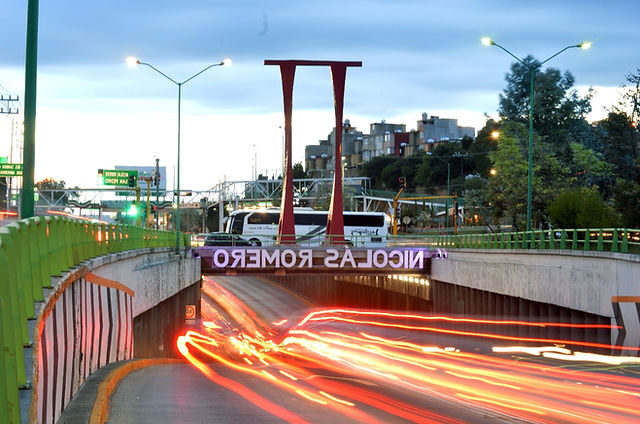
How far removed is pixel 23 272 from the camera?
10688 millimetres

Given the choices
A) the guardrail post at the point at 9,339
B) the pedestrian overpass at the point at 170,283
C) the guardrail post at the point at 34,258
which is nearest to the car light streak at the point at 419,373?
the pedestrian overpass at the point at 170,283

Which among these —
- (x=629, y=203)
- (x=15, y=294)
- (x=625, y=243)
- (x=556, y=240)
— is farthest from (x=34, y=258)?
(x=629, y=203)

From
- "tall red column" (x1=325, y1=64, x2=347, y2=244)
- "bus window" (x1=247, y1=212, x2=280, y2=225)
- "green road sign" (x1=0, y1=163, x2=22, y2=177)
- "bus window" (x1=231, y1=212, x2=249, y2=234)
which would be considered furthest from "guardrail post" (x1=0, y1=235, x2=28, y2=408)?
"bus window" (x1=247, y1=212, x2=280, y2=225)

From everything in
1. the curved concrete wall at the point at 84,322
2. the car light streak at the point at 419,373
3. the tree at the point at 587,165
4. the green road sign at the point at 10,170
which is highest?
the tree at the point at 587,165

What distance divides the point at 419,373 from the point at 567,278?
8.07 m

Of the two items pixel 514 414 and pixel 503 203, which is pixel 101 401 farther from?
pixel 503 203

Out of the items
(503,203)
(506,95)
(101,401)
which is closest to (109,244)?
(101,401)

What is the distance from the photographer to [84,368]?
1672 cm

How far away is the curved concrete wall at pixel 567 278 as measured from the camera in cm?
2889

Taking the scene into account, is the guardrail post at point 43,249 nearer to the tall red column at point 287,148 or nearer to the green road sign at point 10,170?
the green road sign at point 10,170

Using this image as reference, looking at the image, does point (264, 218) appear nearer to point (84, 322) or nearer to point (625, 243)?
point (625, 243)

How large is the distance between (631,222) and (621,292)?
1691 centimetres

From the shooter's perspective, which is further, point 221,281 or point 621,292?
point 221,281

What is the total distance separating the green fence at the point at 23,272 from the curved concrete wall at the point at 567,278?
55.4ft
